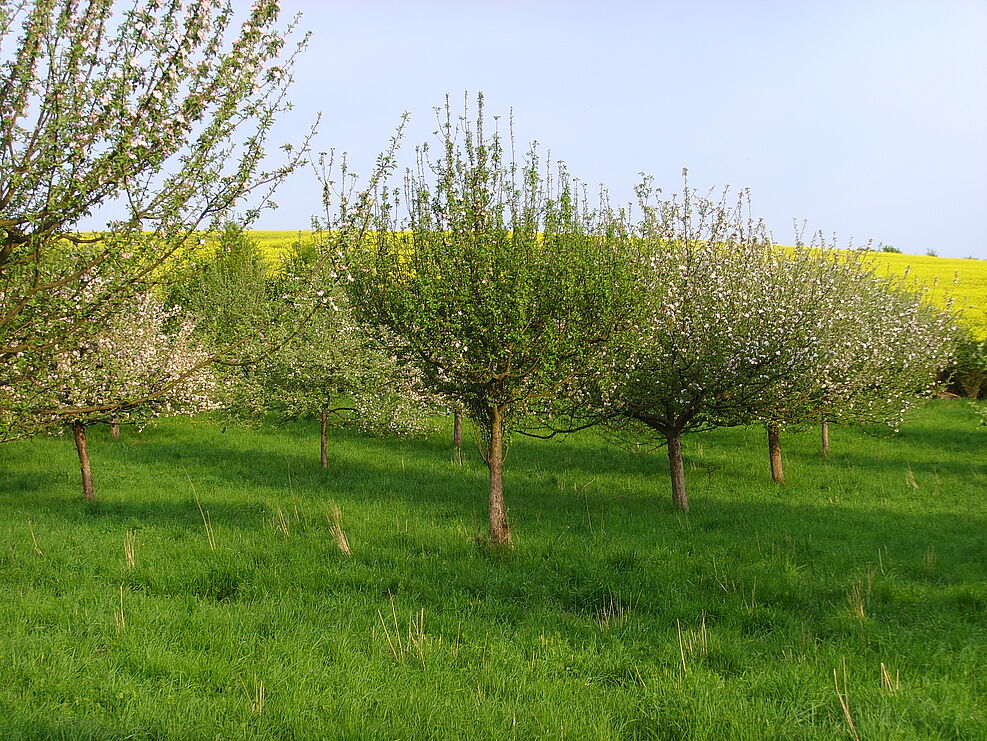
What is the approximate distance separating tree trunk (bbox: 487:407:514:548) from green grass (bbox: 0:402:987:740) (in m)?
0.66

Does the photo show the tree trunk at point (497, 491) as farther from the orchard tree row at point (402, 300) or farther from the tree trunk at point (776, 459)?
the tree trunk at point (776, 459)

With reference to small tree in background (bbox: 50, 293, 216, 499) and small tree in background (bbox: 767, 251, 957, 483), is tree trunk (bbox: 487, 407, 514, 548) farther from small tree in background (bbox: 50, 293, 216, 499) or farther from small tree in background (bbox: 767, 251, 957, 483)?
small tree in background (bbox: 767, 251, 957, 483)

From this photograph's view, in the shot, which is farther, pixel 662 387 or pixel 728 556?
pixel 662 387

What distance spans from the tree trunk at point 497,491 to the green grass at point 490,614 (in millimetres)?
659

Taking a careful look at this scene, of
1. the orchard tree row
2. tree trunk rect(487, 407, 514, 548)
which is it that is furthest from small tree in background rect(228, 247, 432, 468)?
tree trunk rect(487, 407, 514, 548)

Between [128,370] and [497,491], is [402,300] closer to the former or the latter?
[497,491]

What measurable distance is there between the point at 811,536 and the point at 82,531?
693 inches

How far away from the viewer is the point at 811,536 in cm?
1666

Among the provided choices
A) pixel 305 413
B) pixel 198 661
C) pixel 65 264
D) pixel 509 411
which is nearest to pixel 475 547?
pixel 509 411

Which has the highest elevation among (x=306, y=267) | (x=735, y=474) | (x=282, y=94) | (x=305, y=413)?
(x=282, y=94)

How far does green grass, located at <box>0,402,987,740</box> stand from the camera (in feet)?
25.5

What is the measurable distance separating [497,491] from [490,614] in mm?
4129

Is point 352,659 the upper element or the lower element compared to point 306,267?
lower

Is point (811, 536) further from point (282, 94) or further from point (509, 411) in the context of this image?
point (282, 94)
